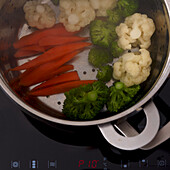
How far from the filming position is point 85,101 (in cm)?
110

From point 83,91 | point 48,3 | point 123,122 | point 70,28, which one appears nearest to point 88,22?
point 70,28

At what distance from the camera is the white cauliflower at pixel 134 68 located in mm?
1129

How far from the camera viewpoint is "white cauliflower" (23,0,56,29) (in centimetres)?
125

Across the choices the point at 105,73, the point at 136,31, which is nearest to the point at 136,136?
the point at 105,73

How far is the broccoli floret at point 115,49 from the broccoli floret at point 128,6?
0.52 ft

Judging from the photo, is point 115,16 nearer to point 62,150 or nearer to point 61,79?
point 61,79

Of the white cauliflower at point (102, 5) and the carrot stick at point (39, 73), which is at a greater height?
the white cauliflower at point (102, 5)

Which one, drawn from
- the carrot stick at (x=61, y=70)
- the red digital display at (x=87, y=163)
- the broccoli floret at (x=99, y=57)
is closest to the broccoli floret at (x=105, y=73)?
the broccoli floret at (x=99, y=57)

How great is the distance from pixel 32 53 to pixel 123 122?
0.58 metres

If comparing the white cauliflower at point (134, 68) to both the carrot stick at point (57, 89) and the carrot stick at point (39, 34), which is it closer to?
the carrot stick at point (57, 89)

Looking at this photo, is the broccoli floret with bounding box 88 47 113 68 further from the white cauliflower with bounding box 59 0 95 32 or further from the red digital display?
the red digital display

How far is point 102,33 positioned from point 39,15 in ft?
1.04

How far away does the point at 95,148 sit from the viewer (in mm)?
1044

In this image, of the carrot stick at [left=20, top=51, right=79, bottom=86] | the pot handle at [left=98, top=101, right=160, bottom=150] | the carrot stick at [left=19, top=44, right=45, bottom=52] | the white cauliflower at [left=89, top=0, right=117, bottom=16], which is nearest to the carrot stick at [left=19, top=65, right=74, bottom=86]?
the carrot stick at [left=20, top=51, right=79, bottom=86]
